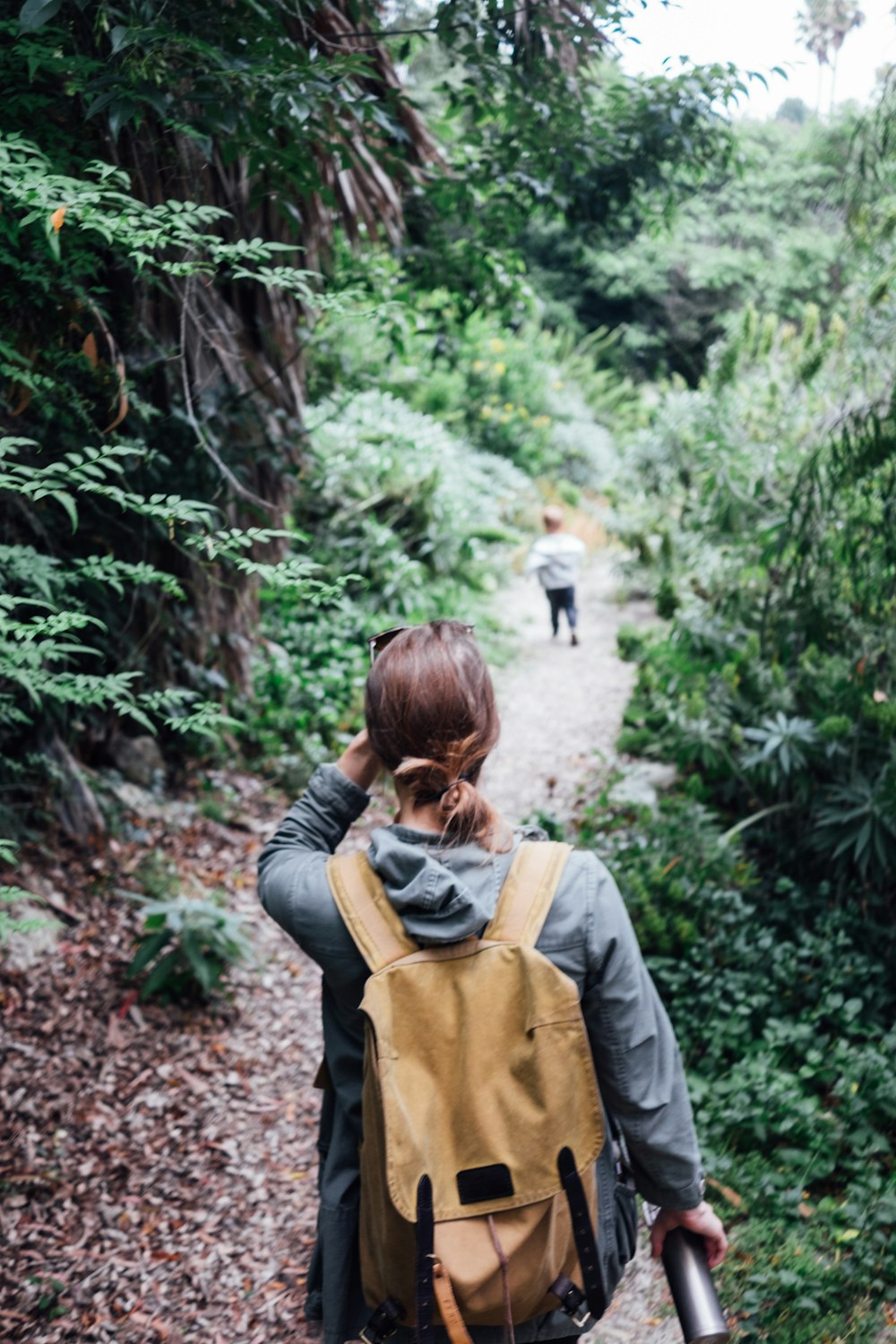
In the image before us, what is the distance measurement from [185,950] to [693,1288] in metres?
2.77

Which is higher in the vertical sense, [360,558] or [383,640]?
[383,640]

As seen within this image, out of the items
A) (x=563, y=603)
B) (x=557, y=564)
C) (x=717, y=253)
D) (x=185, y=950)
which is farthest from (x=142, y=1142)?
(x=717, y=253)

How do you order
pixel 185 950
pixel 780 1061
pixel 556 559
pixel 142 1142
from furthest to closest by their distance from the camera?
pixel 556 559 → pixel 185 950 → pixel 780 1061 → pixel 142 1142

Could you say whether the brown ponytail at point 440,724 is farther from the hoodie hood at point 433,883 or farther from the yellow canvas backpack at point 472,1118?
the yellow canvas backpack at point 472,1118

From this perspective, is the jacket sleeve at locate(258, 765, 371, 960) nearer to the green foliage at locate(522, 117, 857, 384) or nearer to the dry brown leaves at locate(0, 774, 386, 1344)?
the dry brown leaves at locate(0, 774, 386, 1344)

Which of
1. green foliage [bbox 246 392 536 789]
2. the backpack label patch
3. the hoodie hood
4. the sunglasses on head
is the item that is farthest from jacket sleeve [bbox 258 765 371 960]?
green foliage [bbox 246 392 536 789]

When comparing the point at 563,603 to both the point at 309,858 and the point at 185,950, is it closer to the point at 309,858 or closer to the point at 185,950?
the point at 185,950

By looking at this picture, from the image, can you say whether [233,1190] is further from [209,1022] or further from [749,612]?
[749,612]

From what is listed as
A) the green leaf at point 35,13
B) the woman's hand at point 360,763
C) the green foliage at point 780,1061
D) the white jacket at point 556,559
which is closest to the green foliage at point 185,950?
the green foliage at point 780,1061

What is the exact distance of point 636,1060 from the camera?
1.47 metres

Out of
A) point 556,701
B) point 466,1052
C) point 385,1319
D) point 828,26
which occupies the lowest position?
point 556,701

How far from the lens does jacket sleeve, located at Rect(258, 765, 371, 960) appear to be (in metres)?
1.45

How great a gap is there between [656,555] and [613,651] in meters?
1.31

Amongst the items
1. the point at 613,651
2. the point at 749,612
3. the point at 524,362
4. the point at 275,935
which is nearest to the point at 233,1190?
the point at 275,935
